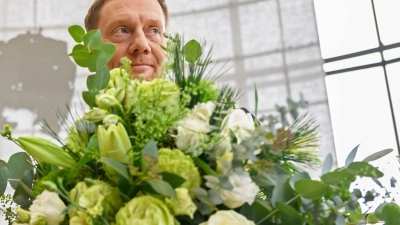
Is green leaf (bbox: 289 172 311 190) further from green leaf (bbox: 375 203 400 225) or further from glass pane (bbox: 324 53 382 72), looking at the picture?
glass pane (bbox: 324 53 382 72)

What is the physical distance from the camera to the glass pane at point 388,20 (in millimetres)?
2104

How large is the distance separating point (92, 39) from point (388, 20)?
186cm

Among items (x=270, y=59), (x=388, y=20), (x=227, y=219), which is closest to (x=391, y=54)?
(x=388, y=20)

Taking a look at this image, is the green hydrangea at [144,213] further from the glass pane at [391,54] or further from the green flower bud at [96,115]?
the glass pane at [391,54]

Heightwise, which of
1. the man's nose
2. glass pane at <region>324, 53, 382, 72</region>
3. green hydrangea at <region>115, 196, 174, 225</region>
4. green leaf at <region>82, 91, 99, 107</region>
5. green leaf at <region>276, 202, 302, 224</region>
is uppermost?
glass pane at <region>324, 53, 382, 72</region>

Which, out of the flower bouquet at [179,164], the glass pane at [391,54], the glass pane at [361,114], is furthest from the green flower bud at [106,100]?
the glass pane at [391,54]

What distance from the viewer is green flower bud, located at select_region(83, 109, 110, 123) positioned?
0.47 meters

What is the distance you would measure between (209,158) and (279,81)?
63.5 inches

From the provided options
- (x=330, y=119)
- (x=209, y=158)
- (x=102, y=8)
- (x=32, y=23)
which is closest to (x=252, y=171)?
(x=209, y=158)

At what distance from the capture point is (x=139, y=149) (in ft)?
1.48

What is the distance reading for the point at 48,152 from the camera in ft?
1.60

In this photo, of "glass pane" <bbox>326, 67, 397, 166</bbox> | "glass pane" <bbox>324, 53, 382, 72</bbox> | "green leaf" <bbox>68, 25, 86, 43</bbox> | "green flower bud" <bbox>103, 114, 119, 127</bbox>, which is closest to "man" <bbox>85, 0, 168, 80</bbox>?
"green leaf" <bbox>68, 25, 86, 43</bbox>

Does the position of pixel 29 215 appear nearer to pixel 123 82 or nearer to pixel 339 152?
pixel 123 82

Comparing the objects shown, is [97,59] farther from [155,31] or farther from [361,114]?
[361,114]
